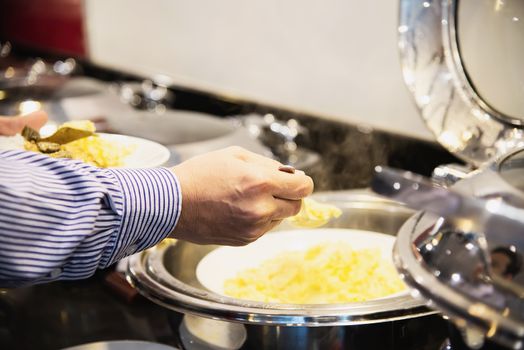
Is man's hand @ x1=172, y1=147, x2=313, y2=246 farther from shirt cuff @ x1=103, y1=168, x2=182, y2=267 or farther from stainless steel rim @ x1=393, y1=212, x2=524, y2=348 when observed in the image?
stainless steel rim @ x1=393, y1=212, x2=524, y2=348

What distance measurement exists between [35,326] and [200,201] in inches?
24.5

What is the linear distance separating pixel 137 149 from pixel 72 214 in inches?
18.0

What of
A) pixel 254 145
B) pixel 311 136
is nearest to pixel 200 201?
pixel 254 145

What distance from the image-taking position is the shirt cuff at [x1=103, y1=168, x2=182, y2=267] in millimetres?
999

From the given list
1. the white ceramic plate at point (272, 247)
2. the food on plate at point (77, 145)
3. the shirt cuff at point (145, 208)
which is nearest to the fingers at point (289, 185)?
the shirt cuff at point (145, 208)

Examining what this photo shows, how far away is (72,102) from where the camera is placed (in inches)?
92.5

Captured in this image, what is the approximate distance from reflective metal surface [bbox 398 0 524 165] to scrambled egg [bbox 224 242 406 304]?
11.9 inches

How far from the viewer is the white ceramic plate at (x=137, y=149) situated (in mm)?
1323

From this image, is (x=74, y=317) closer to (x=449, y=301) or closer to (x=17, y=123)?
(x=17, y=123)

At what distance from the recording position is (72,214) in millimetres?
950

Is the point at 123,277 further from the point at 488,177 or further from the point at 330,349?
the point at 488,177

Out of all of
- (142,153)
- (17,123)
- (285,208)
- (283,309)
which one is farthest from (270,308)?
(17,123)

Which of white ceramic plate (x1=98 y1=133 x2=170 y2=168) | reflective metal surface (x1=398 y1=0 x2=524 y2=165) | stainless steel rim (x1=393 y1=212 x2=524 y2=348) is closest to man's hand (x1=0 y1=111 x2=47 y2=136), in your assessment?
white ceramic plate (x1=98 y1=133 x2=170 y2=168)

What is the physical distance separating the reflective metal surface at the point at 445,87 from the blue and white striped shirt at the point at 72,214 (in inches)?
25.5
